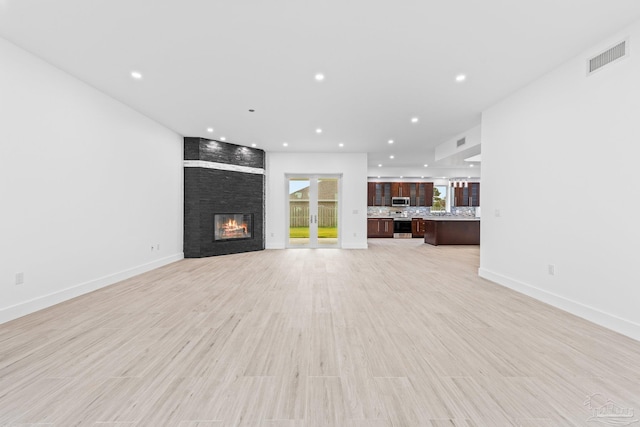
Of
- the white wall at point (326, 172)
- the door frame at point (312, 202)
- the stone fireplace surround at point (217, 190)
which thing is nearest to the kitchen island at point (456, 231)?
the white wall at point (326, 172)

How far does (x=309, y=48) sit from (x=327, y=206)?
19.0 ft

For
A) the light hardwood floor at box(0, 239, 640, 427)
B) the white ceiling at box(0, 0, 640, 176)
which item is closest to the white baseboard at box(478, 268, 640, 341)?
the light hardwood floor at box(0, 239, 640, 427)

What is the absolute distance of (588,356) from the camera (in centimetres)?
216

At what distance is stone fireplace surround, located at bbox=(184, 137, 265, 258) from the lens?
6492 millimetres

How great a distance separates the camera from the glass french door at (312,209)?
8359mm

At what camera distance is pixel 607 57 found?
2.81 m

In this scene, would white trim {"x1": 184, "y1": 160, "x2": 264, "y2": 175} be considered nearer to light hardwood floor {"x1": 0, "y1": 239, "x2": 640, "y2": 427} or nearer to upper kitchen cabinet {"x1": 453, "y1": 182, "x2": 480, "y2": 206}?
light hardwood floor {"x1": 0, "y1": 239, "x2": 640, "y2": 427}

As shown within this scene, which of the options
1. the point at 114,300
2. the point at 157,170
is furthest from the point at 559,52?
the point at 157,170

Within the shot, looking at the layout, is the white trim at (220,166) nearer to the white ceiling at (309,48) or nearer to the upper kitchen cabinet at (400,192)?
the white ceiling at (309,48)

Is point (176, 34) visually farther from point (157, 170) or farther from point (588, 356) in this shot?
point (588, 356)

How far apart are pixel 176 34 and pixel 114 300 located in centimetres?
328

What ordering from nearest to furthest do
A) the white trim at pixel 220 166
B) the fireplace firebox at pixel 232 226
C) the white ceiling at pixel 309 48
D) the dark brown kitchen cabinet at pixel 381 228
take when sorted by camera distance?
the white ceiling at pixel 309 48, the white trim at pixel 220 166, the fireplace firebox at pixel 232 226, the dark brown kitchen cabinet at pixel 381 228

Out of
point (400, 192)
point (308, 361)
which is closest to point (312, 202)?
point (400, 192)

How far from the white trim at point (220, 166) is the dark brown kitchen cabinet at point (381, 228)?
5.53 meters
